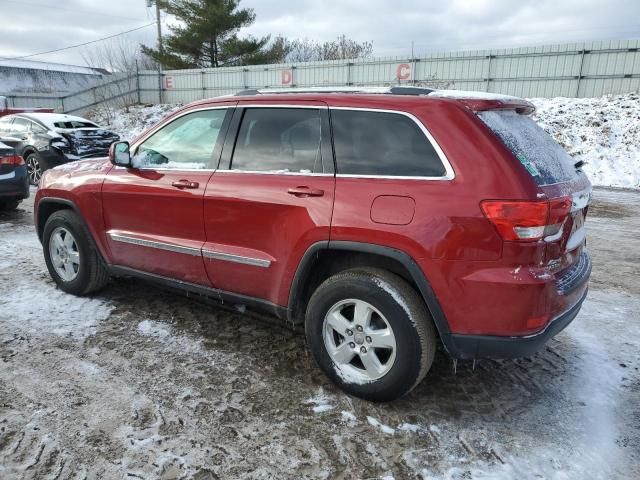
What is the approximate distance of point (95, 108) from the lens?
88.9 feet

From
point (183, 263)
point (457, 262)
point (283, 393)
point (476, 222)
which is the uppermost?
point (476, 222)

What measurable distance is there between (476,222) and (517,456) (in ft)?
3.92

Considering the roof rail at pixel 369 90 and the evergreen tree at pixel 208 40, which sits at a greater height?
the evergreen tree at pixel 208 40

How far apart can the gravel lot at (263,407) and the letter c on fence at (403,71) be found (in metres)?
17.0

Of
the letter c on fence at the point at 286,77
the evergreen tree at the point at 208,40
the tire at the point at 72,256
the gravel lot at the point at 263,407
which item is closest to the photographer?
the gravel lot at the point at 263,407

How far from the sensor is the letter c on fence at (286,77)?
875 inches

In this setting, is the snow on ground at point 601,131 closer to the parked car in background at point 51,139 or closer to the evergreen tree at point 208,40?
the parked car in background at point 51,139

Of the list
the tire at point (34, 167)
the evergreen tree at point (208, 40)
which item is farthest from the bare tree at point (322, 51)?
the tire at point (34, 167)

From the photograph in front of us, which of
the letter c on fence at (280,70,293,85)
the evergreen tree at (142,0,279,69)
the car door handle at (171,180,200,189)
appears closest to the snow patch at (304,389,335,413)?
the car door handle at (171,180,200,189)

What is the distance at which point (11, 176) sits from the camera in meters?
7.59

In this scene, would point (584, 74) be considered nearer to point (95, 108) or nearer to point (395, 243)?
point (395, 243)

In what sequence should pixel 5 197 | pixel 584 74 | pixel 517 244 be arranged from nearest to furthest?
pixel 517 244, pixel 5 197, pixel 584 74

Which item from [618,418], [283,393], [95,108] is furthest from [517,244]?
[95,108]

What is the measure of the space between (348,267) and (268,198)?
0.66 m
